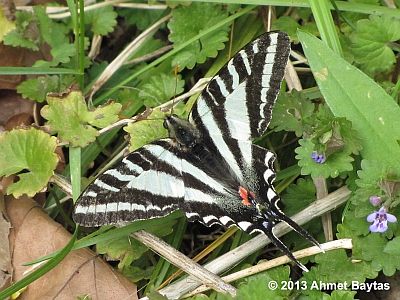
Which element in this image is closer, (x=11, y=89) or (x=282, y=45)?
(x=282, y=45)

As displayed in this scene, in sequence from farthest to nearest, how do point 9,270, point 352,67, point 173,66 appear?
point 173,66 → point 9,270 → point 352,67

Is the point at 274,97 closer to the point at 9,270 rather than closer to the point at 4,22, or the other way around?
the point at 9,270

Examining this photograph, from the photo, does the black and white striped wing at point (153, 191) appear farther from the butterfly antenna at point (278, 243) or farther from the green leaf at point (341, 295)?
the green leaf at point (341, 295)

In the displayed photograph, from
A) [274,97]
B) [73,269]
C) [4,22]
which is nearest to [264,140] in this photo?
[274,97]

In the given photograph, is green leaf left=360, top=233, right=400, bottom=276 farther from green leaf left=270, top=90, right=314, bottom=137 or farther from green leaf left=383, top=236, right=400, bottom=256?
green leaf left=270, top=90, right=314, bottom=137

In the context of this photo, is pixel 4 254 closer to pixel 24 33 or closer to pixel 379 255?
pixel 24 33

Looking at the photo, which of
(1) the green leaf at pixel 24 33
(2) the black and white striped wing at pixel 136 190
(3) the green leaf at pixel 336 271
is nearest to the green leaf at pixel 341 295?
(3) the green leaf at pixel 336 271

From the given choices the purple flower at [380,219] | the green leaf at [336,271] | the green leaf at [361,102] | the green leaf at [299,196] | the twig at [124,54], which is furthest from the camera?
the twig at [124,54]

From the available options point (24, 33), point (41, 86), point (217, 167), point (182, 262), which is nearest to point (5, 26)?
point (24, 33)
